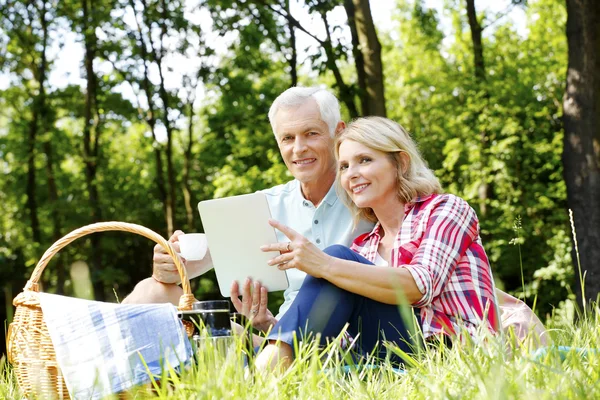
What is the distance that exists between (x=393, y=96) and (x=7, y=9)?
9010 mm

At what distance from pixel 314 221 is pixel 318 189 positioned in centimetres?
17

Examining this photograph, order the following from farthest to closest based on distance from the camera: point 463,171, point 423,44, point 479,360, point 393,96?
point 393,96
point 423,44
point 463,171
point 479,360

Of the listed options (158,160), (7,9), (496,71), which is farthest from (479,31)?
(7,9)

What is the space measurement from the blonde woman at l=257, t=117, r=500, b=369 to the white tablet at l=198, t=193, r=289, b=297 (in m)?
0.16

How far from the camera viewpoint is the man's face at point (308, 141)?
3648 mm

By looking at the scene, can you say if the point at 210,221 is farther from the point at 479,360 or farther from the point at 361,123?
the point at 479,360

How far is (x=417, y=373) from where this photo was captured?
2141 millimetres

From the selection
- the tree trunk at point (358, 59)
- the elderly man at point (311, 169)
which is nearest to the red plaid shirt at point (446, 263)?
the elderly man at point (311, 169)

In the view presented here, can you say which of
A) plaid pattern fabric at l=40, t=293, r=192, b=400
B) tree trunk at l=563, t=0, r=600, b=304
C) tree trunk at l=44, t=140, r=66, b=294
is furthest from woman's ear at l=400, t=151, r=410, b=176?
tree trunk at l=44, t=140, r=66, b=294

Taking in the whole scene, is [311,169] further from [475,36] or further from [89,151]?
[89,151]

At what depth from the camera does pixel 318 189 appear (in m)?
3.75

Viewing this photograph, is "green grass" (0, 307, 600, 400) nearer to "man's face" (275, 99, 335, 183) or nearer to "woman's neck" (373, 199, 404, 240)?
"woman's neck" (373, 199, 404, 240)

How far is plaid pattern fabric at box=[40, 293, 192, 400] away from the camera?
7.70 ft

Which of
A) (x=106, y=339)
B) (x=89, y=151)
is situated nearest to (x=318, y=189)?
(x=106, y=339)
